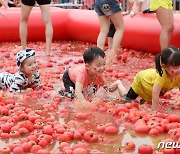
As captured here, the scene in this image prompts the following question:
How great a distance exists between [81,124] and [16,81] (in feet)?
5.10

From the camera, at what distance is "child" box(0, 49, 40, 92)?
17.4 feet

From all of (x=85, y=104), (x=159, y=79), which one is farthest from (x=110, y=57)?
(x=159, y=79)

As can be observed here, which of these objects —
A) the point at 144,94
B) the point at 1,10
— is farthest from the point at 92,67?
the point at 1,10

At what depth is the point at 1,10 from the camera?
9750 mm

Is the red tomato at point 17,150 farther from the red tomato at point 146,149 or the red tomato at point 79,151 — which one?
the red tomato at point 146,149

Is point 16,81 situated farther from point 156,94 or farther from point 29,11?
point 29,11

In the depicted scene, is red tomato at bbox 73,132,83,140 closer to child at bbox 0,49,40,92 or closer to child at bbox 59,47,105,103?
child at bbox 59,47,105,103

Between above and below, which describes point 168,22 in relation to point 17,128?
above

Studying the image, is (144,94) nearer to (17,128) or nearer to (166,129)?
(166,129)

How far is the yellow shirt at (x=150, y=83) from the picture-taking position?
14.4 feet

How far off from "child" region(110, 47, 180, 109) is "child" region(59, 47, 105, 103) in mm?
400

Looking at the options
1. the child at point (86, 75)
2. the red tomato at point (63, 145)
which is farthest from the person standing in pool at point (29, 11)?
the red tomato at point (63, 145)

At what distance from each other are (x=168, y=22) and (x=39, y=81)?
2.15 m

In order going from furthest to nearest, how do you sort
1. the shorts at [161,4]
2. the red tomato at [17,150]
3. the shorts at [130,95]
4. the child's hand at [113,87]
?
the shorts at [161,4]
the child's hand at [113,87]
the shorts at [130,95]
the red tomato at [17,150]
